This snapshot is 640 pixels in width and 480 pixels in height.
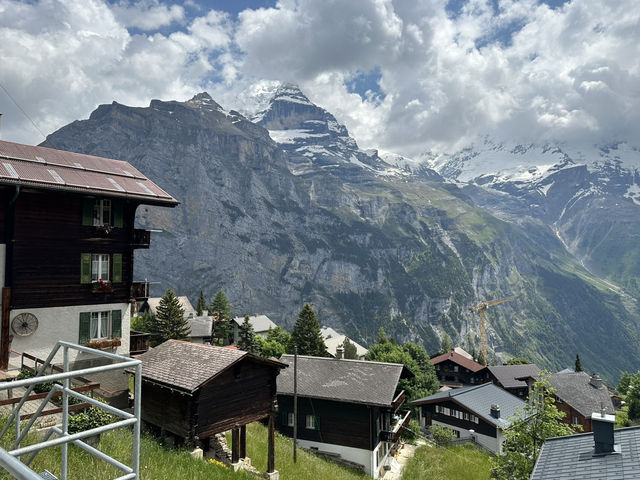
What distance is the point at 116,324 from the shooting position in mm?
26188

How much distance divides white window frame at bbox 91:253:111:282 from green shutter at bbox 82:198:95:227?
1961 millimetres

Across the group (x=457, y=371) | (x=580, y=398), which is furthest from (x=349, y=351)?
(x=580, y=398)

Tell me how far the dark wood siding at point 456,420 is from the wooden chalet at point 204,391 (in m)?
38.8

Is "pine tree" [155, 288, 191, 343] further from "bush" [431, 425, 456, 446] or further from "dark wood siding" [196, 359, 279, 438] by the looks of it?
"dark wood siding" [196, 359, 279, 438]

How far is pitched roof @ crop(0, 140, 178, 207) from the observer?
880 inches

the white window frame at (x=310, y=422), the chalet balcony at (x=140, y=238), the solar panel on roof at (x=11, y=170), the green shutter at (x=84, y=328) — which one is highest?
the solar panel on roof at (x=11, y=170)

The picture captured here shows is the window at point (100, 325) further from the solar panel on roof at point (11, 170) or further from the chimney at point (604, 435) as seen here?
the chimney at point (604, 435)

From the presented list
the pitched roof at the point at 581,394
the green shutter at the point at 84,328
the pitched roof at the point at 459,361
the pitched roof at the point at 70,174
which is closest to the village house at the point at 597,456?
the green shutter at the point at 84,328

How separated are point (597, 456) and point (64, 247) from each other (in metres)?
28.5

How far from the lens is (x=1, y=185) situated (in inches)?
835

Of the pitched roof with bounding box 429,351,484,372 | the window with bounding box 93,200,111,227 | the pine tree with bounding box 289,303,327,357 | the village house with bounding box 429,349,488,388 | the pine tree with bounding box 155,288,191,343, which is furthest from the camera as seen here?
the pitched roof with bounding box 429,351,484,372

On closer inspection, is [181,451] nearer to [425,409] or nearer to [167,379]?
[167,379]

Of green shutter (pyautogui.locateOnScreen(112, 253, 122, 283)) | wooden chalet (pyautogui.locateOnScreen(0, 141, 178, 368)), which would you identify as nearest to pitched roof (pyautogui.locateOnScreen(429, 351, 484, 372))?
wooden chalet (pyautogui.locateOnScreen(0, 141, 178, 368))

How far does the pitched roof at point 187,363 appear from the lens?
20156 millimetres
